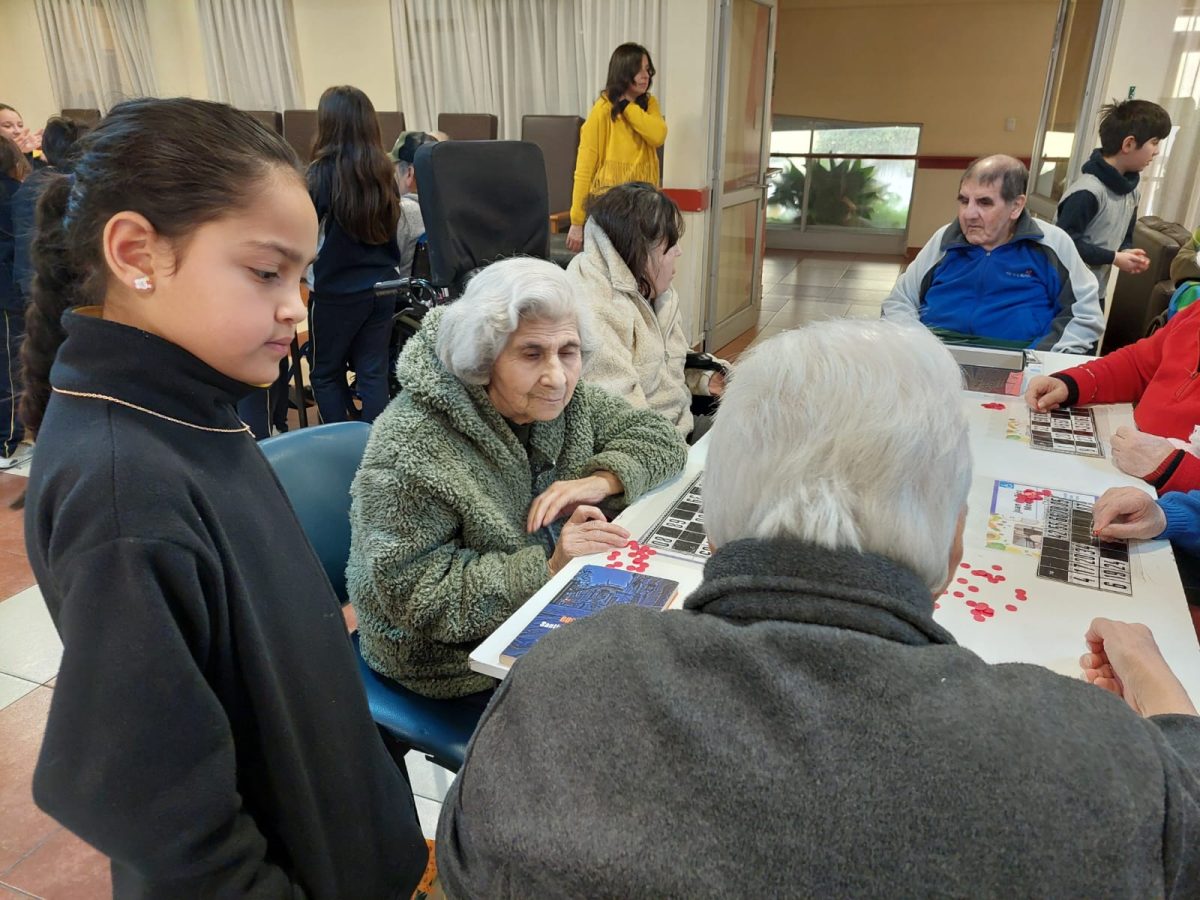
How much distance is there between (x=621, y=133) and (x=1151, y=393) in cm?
305

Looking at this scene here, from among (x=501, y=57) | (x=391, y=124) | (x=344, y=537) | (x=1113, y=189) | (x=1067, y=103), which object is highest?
(x=501, y=57)

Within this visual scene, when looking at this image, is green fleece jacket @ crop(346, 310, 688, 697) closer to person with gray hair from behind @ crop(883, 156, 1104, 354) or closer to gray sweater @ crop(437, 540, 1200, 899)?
gray sweater @ crop(437, 540, 1200, 899)

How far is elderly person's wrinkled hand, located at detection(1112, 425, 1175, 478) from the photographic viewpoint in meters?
1.61

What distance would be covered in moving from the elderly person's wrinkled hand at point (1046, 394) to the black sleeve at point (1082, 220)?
167 centimetres

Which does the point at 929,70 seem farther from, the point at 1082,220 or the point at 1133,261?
the point at 1133,261

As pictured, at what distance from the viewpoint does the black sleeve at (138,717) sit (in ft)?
2.13

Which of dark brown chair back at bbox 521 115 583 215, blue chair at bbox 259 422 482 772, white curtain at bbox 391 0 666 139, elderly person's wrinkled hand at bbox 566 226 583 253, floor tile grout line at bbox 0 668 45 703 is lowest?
A: floor tile grout line at bbox 0 668 45 703

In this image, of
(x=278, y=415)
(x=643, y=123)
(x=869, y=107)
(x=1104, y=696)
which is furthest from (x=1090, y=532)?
(x=869, y=107)

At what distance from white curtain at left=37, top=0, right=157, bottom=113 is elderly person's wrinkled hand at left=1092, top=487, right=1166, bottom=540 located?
7983mm

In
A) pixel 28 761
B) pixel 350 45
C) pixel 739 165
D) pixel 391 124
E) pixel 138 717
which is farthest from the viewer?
pixel 350 45

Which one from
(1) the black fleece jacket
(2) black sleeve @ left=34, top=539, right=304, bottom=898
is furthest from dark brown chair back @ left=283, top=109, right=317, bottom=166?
(2) black sleeve @ left=34, top=539, right=304, bottom=898

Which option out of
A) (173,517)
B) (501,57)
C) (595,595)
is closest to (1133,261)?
(595,595)

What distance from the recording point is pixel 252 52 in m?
6.82

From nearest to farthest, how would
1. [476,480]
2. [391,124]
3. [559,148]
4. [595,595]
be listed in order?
[595,595] < [476,480] < [559,148] < [391,124]
